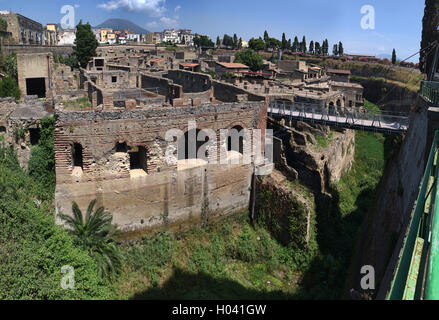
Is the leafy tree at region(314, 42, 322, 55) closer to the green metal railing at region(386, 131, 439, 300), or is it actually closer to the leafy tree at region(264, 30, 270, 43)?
the leafy tree at region(264, 30, 270, 43)

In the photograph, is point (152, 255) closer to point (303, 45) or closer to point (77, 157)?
point (77, 157)

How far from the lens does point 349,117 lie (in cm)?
1628

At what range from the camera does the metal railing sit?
15048 mm

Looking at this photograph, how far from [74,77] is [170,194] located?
60.3 feet

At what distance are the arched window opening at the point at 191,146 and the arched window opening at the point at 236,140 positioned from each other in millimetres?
1706

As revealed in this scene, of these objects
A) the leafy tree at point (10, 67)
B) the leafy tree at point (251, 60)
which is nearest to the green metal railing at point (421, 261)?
the leafy tree at point (10, 67)

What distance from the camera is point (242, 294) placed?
1361cm

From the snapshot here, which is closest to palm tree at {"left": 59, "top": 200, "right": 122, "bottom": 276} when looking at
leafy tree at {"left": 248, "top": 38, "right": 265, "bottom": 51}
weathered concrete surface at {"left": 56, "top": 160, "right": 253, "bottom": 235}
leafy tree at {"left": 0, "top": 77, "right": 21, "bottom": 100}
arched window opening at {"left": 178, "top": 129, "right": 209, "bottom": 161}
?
weathered concrete surface at {"left": 56, "top": 160, "right": 253, "bottom": 235}

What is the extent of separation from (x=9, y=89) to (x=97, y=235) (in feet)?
49.7

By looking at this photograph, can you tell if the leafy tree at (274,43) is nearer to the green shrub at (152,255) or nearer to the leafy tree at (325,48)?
the leafy tree at (325,48)

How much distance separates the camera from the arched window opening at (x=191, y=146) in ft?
50.2

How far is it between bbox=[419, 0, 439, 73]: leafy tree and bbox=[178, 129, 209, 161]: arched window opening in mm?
9840
